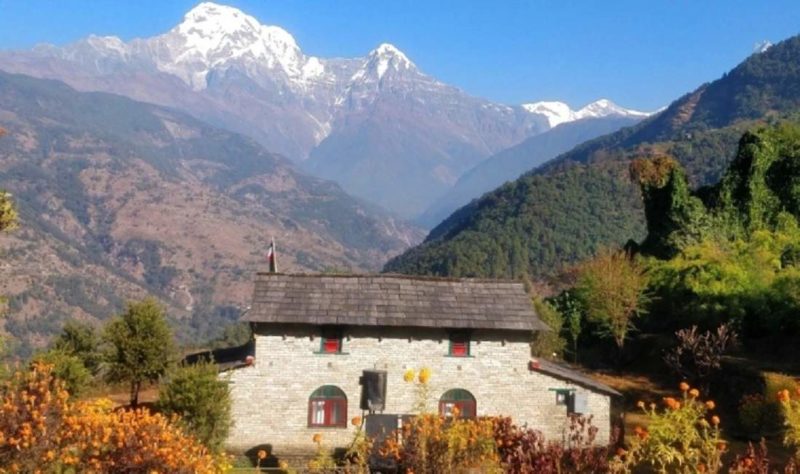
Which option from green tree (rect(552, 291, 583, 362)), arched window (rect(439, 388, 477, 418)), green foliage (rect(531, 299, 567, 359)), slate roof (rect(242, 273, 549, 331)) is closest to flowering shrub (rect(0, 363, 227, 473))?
slate roof (rect(242, 273, 549, 331))

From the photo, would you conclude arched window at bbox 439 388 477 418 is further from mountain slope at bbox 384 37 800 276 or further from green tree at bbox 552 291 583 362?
mountain slope at bbox 384 37 800 276

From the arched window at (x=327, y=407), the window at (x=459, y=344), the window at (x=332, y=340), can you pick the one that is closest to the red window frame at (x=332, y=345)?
the window at (x=332, y=340)

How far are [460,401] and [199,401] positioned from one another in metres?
9.36

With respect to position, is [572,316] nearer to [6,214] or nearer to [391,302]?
[391,302]

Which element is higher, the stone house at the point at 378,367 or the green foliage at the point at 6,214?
the green foliage at the point at 6,214

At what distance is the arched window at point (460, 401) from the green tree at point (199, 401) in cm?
797

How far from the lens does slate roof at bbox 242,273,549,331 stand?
26.0m

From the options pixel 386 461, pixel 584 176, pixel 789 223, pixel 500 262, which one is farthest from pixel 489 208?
pixel 386 461

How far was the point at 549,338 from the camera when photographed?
4231cm

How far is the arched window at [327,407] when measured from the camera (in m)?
25.6

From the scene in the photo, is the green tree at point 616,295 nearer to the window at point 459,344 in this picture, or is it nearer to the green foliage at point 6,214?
the window at point 459,344

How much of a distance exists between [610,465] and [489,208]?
150 m

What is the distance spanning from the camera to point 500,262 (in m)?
127

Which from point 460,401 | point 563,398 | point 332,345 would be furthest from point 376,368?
point 563,398
